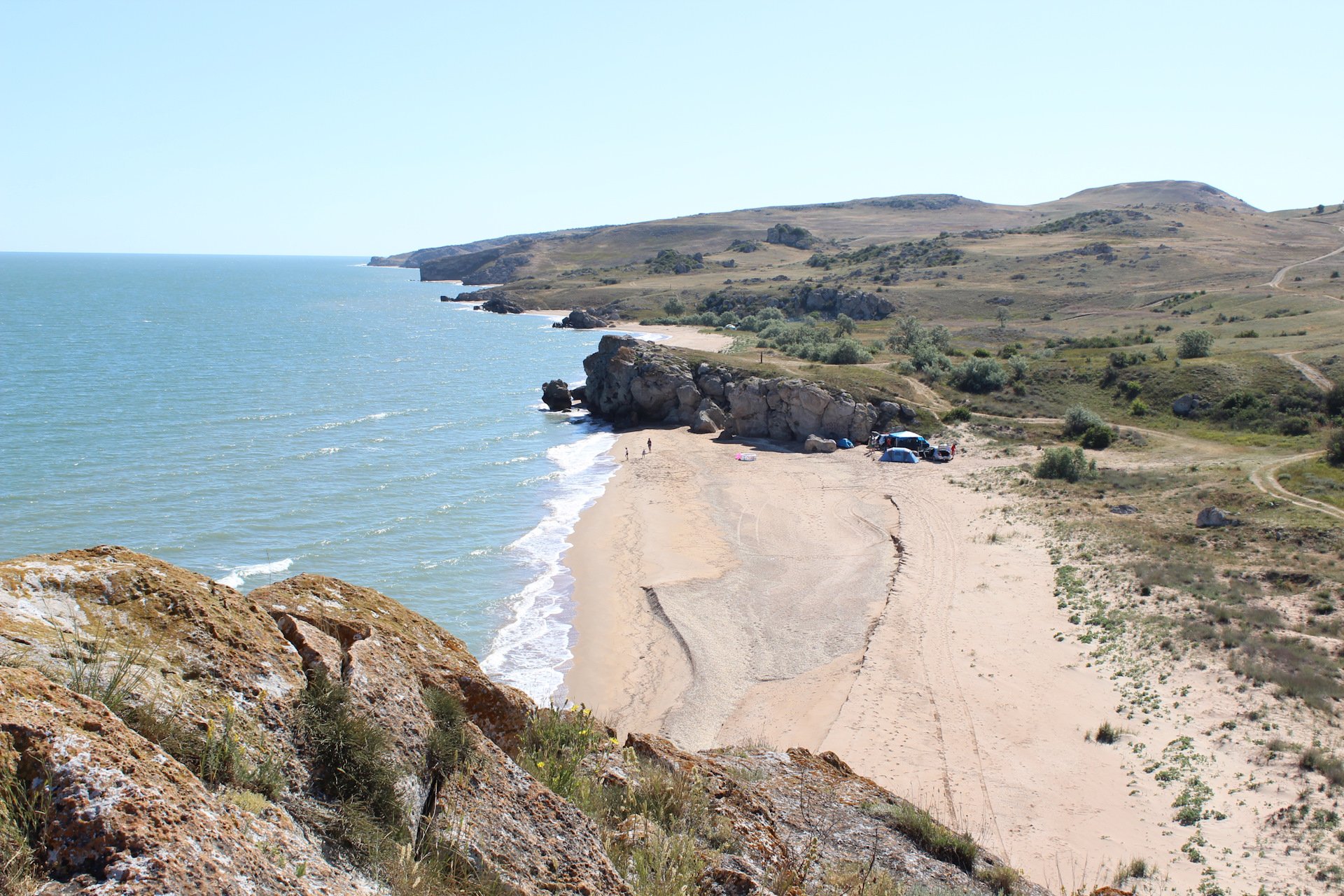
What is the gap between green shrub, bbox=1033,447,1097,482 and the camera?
120 feet

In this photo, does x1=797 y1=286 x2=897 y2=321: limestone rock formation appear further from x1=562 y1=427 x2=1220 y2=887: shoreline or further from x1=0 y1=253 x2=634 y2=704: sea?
x1=562 y1=427 x2=1220 y2=887: shoreline

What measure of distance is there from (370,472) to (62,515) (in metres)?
12.4

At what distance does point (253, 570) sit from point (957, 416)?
125 ft

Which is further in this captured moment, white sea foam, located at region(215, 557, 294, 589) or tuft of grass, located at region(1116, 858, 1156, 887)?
white sea foam, located at region(215, 557, 294, 589)

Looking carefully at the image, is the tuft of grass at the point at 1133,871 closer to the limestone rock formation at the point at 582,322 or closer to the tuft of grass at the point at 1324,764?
the tuft of grass at the point at 1324,764

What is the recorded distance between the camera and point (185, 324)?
102500 mm

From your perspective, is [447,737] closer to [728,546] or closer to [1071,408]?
[728,546]

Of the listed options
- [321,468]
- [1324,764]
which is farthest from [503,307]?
[1324,764]

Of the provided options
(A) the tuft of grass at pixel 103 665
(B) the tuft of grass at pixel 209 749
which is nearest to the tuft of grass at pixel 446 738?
(B) the tuft of grass at pixel 209 749

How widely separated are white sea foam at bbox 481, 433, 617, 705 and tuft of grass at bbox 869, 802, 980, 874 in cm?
524

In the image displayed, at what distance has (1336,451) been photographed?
33.8m

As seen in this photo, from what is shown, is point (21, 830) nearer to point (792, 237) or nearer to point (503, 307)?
point (503, 307)

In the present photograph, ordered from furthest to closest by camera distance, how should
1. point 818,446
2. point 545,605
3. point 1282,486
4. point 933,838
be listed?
point 818,446 < point 1282,486 < point 545,605 < point 933,838

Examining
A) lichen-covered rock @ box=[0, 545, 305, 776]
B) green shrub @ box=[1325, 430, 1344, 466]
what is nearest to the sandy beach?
lichen-covered rock @ box=[0, 545, 305, 776]
